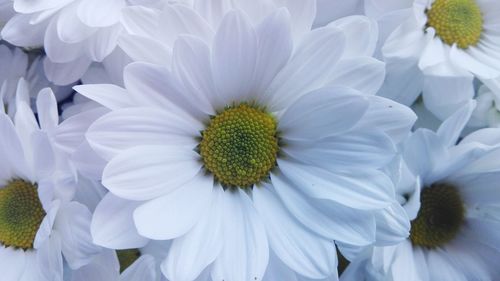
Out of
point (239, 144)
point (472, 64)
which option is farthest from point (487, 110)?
point (239, 144)

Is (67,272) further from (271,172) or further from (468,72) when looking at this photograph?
(468,72)

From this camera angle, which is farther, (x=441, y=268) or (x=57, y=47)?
(x=441, y=268)

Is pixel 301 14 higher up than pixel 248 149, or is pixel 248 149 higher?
pixel 301 14

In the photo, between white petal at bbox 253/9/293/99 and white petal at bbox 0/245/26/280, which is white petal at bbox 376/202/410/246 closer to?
white petal at bbox 253/9/293/99

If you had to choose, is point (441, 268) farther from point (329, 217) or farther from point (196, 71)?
point (196, 71)

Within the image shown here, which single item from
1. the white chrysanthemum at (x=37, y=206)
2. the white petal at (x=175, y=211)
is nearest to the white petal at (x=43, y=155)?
the white chrysanthemum at (x=37, y=206)

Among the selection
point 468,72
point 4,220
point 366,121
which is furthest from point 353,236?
point 4,220

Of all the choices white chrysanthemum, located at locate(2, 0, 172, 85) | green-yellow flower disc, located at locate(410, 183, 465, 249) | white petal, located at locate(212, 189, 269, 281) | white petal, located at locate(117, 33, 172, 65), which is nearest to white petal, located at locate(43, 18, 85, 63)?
white chrysanthemum, located at locate(2, 0, 172, 85)
